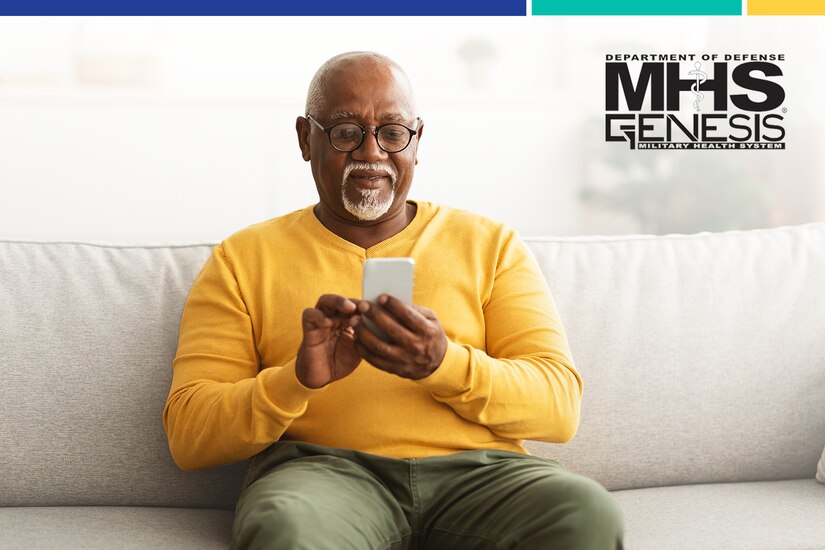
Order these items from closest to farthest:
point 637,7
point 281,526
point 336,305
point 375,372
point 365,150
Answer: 1. point 281,526
2. point 336,305
3. point 375,372
4. point 365,150
5. point 637,7

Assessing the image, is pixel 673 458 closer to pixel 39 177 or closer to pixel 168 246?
pixel 168 246

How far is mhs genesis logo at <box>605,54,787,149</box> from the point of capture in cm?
299

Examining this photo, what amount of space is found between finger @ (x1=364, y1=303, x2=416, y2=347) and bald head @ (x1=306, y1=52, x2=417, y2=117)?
519 mm

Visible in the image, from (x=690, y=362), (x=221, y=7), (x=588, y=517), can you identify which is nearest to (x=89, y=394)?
(x=588, y=517)

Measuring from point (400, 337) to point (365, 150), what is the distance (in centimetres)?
45

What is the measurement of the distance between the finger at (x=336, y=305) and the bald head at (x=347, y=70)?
0.50 m

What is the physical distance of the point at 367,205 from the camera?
172cm

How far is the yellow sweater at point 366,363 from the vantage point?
1.52 metres

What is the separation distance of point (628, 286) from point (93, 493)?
111cm

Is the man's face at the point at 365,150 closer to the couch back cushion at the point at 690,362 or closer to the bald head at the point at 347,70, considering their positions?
the bald head at the point at 347,70

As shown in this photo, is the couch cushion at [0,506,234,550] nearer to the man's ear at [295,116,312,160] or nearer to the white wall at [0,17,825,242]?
the man's ear at [295,116,312,160]

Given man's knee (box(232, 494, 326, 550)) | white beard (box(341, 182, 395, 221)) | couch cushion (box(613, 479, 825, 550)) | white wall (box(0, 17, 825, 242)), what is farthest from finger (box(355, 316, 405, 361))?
white wall (box(0, 17, 825, 242))

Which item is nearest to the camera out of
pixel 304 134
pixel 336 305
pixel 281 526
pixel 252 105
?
pixel 281 526

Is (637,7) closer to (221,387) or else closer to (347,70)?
(347,70)
